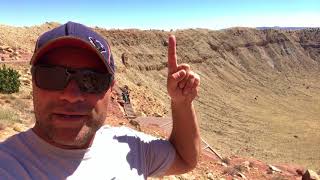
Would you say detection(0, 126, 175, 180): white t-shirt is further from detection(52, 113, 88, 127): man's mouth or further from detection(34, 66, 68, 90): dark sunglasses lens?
detection(34, 66, 68, 90): dark sunglasses lens

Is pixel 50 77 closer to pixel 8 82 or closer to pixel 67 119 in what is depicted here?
pixel 67 119

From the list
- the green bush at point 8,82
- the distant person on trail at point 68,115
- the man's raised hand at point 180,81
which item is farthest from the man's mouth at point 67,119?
the green bush at point 8,82

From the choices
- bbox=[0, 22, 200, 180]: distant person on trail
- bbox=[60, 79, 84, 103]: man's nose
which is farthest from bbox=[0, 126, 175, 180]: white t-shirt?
bbox=[60, 79, 84, 103]: man's nose

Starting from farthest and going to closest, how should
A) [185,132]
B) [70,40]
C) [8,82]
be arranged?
[8,82]
[185,132]
[70,40]

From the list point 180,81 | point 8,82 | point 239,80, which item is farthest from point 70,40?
point 239,80

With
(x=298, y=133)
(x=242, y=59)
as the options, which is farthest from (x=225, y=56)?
(x=298, y=133)

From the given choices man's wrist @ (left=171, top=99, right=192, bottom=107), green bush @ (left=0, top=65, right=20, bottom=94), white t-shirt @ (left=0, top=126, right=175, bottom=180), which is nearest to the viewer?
white t-shirt @ (left=0, top=126, right=175, bottom=180)

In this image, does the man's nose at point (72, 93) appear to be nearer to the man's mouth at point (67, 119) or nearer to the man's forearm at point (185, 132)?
the man's mouth at point (67, 119)
